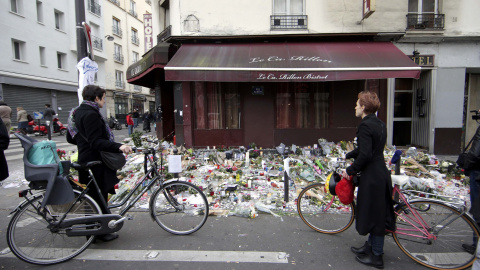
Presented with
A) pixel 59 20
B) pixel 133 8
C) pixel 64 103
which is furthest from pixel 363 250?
pixel 133 8

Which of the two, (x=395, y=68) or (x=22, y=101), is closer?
(x=395, y=68)

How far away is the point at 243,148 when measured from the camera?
330 inches

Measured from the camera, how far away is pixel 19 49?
17.9m

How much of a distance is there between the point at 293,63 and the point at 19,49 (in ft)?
65.2

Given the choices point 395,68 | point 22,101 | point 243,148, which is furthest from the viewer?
point 22,101

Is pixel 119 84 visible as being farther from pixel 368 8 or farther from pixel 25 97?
pixel 368 8

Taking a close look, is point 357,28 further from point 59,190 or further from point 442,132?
point 59,190

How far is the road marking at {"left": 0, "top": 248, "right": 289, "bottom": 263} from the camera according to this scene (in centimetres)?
297

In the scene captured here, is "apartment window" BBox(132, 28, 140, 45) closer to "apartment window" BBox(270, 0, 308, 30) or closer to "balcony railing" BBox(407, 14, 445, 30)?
"apartment window" BBox(270, 0, 308, 30)

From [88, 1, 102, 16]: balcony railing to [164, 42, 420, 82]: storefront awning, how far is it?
21456 millimetres

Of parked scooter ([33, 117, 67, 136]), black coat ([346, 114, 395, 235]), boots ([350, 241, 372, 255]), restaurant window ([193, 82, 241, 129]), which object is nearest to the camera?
black coat ([346, 114, 395, 235])

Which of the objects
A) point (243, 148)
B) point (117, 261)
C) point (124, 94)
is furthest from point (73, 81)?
point (117, 261)

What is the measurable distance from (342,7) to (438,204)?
295 inches

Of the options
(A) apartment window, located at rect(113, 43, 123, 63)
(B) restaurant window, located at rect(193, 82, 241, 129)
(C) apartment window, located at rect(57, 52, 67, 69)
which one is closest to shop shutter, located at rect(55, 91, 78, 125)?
(C) apartment window, located at rect(57, 52, 67, 69)
